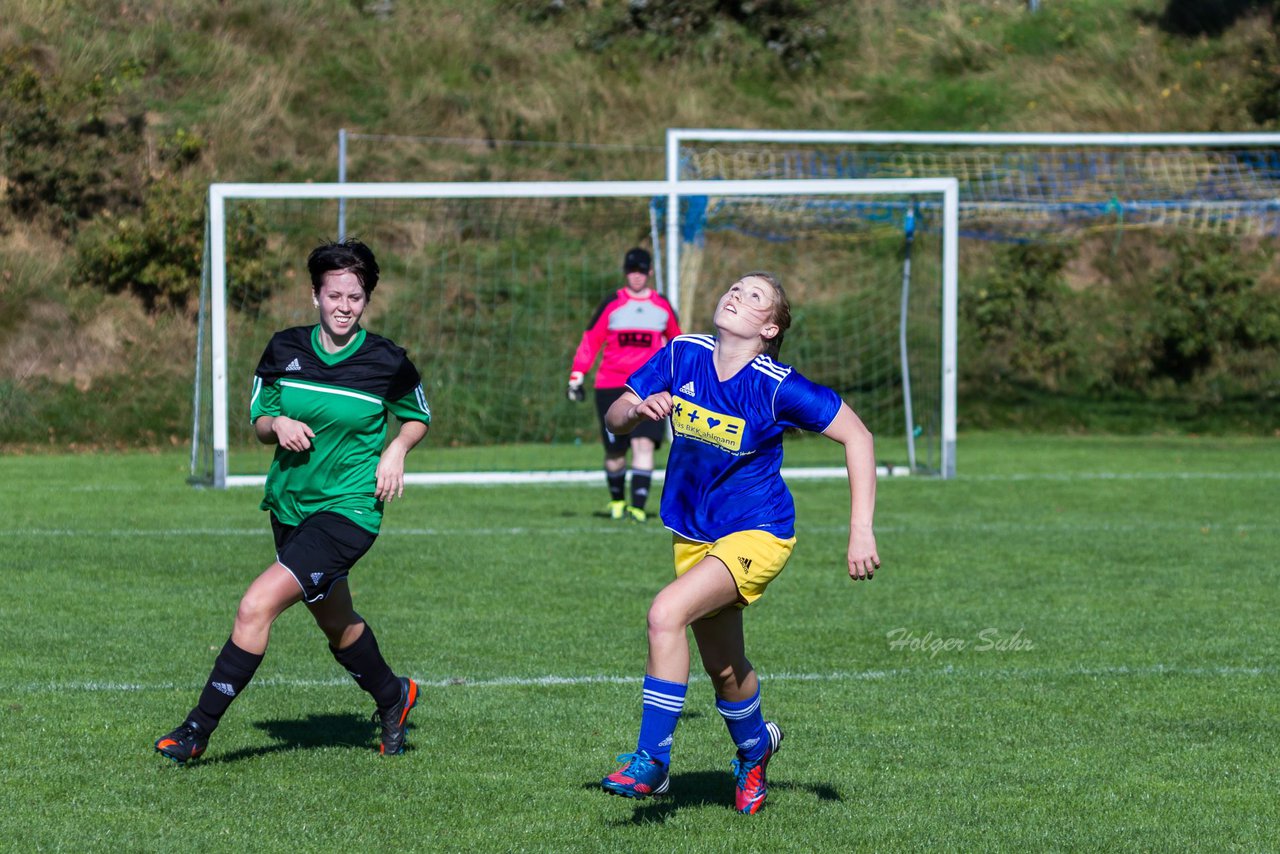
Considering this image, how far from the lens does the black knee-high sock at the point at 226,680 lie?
17.1 ft

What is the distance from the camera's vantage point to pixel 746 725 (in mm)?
4902

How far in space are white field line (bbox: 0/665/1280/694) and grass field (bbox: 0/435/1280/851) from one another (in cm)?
2

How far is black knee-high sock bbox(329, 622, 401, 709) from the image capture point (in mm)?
5496

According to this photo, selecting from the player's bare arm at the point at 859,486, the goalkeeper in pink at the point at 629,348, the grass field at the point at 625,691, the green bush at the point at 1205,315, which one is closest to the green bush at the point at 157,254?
the grass field at the point at 625,691

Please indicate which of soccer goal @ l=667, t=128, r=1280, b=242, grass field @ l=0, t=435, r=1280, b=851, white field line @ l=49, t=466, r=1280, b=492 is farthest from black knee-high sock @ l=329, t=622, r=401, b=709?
soccer goal @ l=667, t=128, r=1280, b=242

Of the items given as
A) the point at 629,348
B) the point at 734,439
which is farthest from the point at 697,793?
the point at 629,348

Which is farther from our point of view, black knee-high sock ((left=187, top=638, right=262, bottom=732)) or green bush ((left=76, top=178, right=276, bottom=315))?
green bush ((left=76, top=178, right=276, bottom=315))

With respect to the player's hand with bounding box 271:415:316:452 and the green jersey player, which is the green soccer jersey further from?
the player's hand with bounding box 271:415:316:452

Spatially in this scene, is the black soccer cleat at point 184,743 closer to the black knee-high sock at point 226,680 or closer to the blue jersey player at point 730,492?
the black knee-high sock at point 226,680

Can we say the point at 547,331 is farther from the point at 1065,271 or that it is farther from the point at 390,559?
the point at 390,559

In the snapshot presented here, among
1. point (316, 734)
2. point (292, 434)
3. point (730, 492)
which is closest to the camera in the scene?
point (730, 492)

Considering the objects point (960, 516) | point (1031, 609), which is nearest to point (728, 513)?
point (1031, 609)

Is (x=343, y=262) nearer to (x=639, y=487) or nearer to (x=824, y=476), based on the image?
(x=639, y=487)

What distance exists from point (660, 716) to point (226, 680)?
1578 mm
